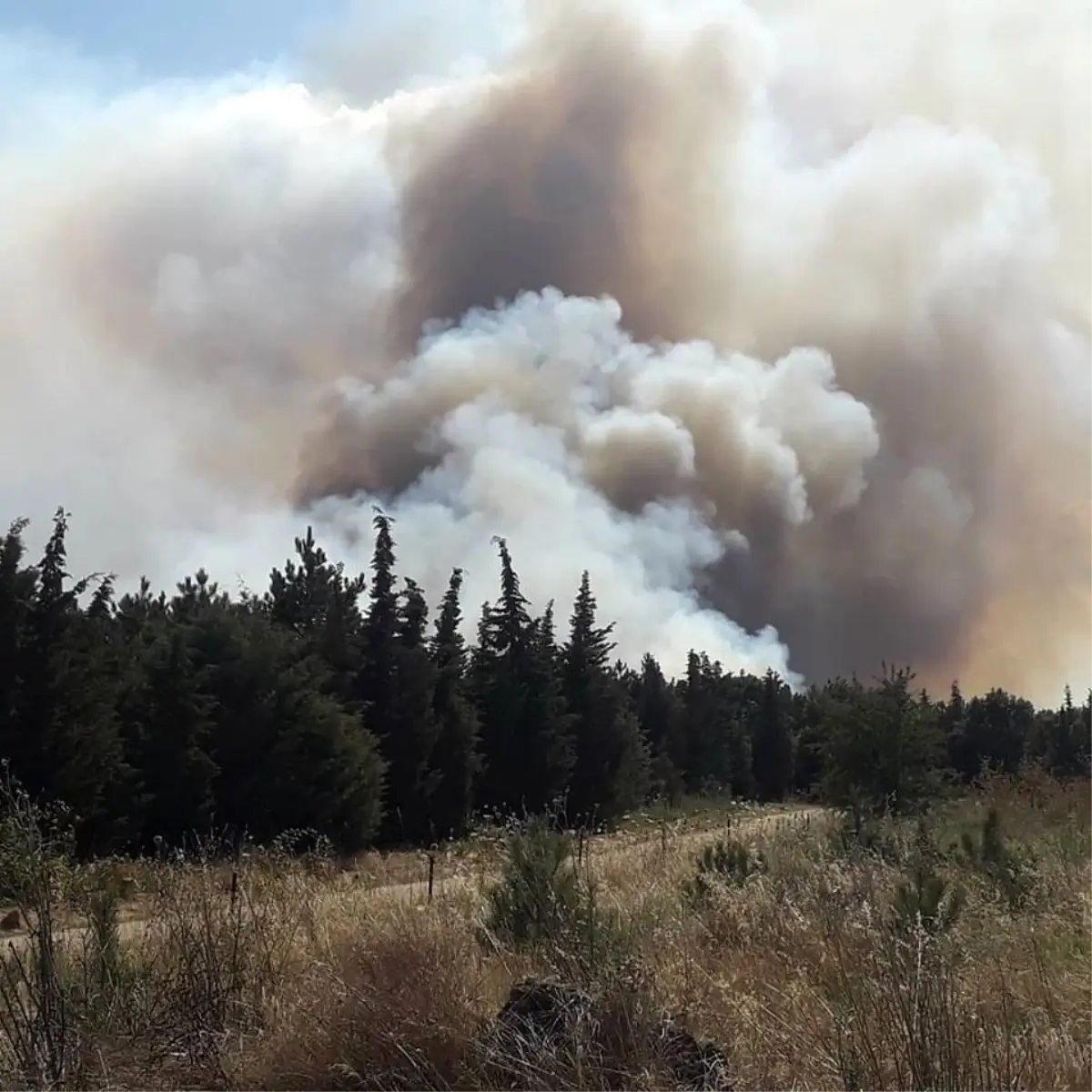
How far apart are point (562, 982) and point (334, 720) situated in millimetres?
28476

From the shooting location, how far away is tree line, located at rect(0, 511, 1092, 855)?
82.2ft

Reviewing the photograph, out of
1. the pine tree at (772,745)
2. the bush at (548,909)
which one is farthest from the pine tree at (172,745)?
the pine tree at (772,745)

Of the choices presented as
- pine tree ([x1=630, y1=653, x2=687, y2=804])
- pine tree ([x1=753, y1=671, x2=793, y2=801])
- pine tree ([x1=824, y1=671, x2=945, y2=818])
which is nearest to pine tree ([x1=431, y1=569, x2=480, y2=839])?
pine tree ([x1=824, y1=671, x2=945, y2=818])

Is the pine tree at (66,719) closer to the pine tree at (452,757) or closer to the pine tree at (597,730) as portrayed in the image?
the pine tree at (452,757)

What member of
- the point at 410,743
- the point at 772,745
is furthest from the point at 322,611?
the point at 772,745

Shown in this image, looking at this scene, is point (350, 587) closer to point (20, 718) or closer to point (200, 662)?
point (200, 662)

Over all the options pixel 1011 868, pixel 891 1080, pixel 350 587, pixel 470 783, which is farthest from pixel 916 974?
pixel 350 587

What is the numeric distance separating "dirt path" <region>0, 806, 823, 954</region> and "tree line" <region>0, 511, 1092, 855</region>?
1.13 m

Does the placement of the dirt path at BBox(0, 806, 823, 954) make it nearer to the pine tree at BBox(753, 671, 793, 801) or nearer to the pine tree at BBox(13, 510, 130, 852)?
the pine tree at BBox(13, 510, 130, 852)

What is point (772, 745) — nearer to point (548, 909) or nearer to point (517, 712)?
point (517, 712)

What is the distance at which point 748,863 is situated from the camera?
476 inches

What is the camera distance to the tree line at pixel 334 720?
82.2 ft

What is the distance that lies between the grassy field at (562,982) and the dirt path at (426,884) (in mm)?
163

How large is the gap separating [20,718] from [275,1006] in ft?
71.9
